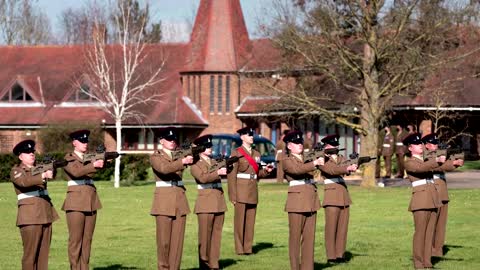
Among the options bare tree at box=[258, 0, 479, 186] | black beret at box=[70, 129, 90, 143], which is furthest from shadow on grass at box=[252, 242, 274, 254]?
bare tree at box=[258, 0, 479, 186]

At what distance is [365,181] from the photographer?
35.5 meters

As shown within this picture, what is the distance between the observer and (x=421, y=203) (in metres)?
16.8

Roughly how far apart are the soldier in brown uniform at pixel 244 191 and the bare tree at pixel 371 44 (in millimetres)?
14919

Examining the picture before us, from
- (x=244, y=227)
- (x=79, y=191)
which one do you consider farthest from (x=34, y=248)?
(x=244, y=227)

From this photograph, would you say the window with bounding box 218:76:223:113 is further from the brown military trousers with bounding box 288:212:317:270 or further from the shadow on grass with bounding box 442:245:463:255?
the brown military trousers with bounding box 288:212:317:270

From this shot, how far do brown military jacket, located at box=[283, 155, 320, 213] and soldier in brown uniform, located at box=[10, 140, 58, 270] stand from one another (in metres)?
3.42

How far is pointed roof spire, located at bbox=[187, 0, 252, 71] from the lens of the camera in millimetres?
59375

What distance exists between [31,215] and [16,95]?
48627 millimetres

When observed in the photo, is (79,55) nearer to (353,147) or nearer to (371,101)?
(353,147)

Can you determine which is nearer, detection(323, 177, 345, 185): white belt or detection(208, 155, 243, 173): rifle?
detection(208, 155, 243, 173): rifle

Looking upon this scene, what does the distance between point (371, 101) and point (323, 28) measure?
2.85 meters

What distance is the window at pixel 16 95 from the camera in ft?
204

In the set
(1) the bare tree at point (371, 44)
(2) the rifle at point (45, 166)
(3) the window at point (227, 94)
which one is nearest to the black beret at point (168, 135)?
(2) the rifle at point (45, 166)

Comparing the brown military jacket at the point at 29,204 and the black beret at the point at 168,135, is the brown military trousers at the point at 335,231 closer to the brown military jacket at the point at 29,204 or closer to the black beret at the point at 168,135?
the black beret at the point at 168,135
